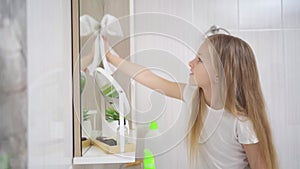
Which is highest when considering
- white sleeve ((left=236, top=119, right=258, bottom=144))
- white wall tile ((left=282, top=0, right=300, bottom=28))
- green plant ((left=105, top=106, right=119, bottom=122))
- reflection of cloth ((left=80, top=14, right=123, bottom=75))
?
white wall tile ((left=282, top=0, right=300, bottom=28))

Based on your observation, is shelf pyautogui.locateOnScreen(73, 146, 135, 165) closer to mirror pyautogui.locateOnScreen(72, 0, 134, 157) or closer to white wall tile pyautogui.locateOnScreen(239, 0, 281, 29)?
mirror pyautogui.locateOnScreen(72, 0, 134, 157)

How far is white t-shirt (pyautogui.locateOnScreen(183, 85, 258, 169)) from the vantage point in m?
1.13

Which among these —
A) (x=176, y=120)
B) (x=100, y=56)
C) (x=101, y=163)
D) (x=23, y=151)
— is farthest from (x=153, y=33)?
(x=23, y=151)

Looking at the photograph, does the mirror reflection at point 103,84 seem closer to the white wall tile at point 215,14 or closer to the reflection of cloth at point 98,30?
the reflection of cloth at point 98,30

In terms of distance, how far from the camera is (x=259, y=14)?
1167 mm

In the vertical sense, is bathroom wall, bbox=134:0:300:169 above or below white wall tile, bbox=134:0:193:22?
below

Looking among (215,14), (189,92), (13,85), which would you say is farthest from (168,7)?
(13,85)

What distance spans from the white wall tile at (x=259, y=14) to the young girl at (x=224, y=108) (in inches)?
3.0

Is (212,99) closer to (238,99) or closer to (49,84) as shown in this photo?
(238,99)

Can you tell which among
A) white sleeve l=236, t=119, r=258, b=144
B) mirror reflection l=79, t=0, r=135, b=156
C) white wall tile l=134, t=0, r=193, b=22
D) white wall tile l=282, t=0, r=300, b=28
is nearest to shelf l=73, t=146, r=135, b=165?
mirror reflection l=79, t=0, r=135, b=156

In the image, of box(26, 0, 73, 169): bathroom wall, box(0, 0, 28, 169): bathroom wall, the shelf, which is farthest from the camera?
the shelf

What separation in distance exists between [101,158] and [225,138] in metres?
0.40

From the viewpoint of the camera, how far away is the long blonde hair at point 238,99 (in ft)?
3.73

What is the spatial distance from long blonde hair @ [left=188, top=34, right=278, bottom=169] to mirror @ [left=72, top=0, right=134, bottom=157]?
0.24 m
